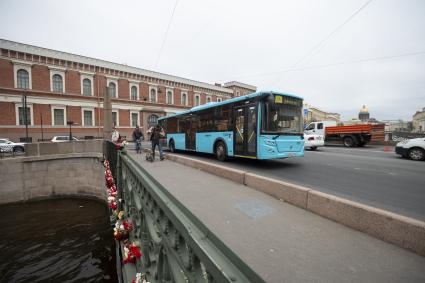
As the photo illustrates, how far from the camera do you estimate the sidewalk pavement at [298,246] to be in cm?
248

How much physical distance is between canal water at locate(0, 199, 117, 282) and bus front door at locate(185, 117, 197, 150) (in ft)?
22.4

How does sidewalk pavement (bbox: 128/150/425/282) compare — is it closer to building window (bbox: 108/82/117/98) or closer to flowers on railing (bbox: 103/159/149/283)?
flowers on railing (bbox: 103/159/149/283)

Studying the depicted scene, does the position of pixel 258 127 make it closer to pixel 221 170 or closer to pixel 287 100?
pixel 287 100

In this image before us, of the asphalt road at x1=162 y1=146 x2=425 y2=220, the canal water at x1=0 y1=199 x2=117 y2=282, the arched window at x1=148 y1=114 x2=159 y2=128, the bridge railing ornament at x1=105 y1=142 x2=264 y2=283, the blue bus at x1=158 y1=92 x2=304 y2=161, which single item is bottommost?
the canal water at x1=0 y1=199 x2=117 y2=282

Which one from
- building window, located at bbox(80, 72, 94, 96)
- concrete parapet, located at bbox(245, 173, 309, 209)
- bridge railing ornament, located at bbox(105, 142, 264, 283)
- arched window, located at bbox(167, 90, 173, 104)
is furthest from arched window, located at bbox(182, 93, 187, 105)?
bridge railing ornament, located at bbox(105, 142, 264, 283)

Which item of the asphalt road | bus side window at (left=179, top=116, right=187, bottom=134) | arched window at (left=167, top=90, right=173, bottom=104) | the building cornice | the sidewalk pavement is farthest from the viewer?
arched window at (left=167, top=90, right=173, bottom=104)

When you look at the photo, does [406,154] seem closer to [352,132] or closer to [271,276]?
[352,132]

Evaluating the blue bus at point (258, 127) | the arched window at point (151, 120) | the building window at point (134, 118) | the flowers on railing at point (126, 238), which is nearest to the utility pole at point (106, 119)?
the blue bus at point (258, 127)

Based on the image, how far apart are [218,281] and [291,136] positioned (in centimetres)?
877

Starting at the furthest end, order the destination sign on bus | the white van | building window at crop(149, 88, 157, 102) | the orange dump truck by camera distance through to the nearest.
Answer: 1. building window at crop(149, 88, 157, 102)
2. the white van
3. the orange dump truck
4. the destination sign on bus

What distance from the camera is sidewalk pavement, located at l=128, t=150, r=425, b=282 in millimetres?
2480

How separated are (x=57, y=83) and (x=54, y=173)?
61.1 feet

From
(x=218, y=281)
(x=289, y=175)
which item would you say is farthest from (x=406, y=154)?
(x=218, y=281)

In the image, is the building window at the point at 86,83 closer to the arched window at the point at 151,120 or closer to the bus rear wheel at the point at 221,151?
the arched window at the point at 151,120
